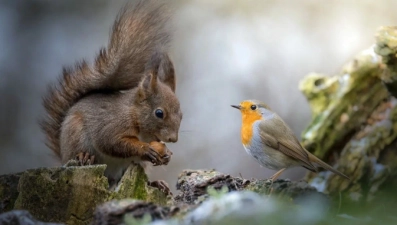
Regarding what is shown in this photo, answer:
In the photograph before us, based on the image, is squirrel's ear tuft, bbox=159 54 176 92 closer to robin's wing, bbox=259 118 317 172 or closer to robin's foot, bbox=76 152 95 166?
robin's foot, bbox=76 152 95 166

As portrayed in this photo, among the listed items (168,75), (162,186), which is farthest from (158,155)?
Answer: (168,75)

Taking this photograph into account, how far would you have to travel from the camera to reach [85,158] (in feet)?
8.10

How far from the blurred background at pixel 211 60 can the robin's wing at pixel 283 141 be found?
2.53 metres

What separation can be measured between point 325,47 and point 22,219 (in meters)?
3.98

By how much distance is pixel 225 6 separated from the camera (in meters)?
5.05

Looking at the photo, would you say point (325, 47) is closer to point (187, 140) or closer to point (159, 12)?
point (187, 140)

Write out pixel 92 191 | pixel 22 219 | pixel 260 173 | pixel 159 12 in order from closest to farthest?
pixel 22 219 < pixel 92 191 < pixel 159 12 < pixel 260 173

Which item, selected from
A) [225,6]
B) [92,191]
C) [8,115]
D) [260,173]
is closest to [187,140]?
[260,173]

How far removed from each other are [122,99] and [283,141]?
76 cm

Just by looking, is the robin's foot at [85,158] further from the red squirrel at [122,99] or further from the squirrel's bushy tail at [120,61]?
the squirrel's bushy tail at [120,61]

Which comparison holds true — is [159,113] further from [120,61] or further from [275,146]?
[275,146]

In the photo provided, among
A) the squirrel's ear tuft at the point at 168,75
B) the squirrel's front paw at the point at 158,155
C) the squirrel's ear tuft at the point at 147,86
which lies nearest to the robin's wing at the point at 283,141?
the squirrel's front paw at the point at 158,155

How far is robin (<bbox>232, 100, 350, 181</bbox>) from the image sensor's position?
2.21 m

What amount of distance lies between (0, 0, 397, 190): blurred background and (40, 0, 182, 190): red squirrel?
2.09 m
